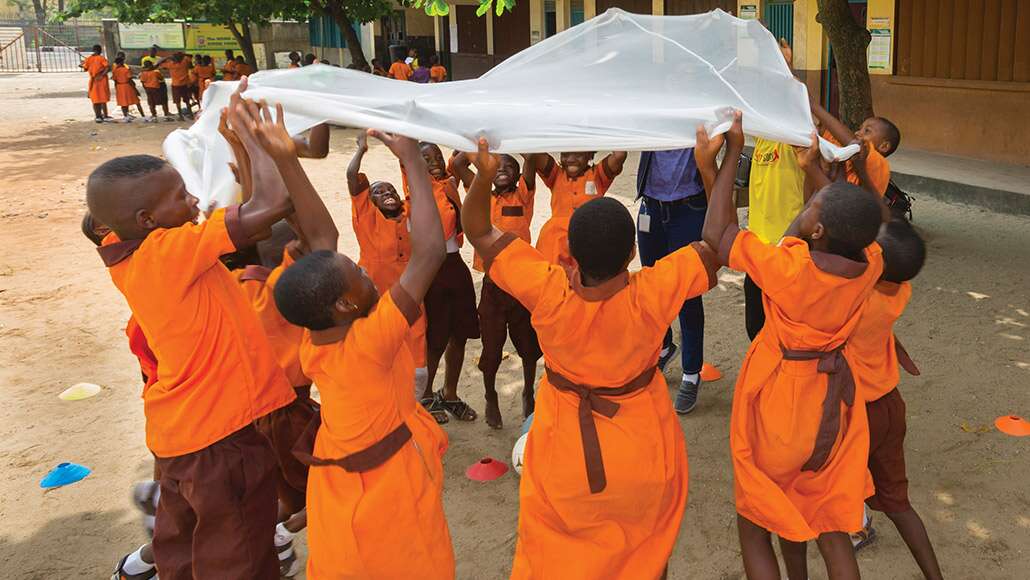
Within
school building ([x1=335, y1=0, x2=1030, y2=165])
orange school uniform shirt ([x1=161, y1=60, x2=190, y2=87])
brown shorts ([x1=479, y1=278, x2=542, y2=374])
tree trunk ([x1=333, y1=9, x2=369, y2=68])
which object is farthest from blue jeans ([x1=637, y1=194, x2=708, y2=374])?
orange school uniform shirt ([x1=161, y1=60, x2=190, y2=87])

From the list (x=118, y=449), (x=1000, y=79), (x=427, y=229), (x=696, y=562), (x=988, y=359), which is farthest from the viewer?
(x=1000, y=79)

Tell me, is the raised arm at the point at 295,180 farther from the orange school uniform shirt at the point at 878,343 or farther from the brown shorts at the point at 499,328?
the brown shorts at the point at 499,328

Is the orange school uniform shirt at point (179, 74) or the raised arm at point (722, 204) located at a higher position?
the orange school uniform shirt at point (179, 74)

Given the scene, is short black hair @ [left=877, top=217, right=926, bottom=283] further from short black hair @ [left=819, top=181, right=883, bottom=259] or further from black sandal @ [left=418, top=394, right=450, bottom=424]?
black sandal @ [left=418, top=394, right=450, bottom=424]

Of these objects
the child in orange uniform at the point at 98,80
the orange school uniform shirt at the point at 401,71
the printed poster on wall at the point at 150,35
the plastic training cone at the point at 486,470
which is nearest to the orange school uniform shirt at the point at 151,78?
the child in orange uniform at the point at 98,80

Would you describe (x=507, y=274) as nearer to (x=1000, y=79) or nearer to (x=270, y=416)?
(x=270, y=416)

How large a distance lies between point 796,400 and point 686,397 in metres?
1.87

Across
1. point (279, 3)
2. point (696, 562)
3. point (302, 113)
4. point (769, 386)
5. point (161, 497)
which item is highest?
point (279, 3)

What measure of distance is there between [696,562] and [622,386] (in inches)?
43.1

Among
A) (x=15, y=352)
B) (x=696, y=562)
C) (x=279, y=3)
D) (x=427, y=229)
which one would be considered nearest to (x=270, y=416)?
(x=427, y=229)

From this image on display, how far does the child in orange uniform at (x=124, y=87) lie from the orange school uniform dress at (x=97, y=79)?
8.6 inches

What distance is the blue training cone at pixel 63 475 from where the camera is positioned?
407 centimetres

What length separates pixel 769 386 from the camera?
108 inches

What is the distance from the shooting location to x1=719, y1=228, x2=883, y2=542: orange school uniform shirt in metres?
2.56
